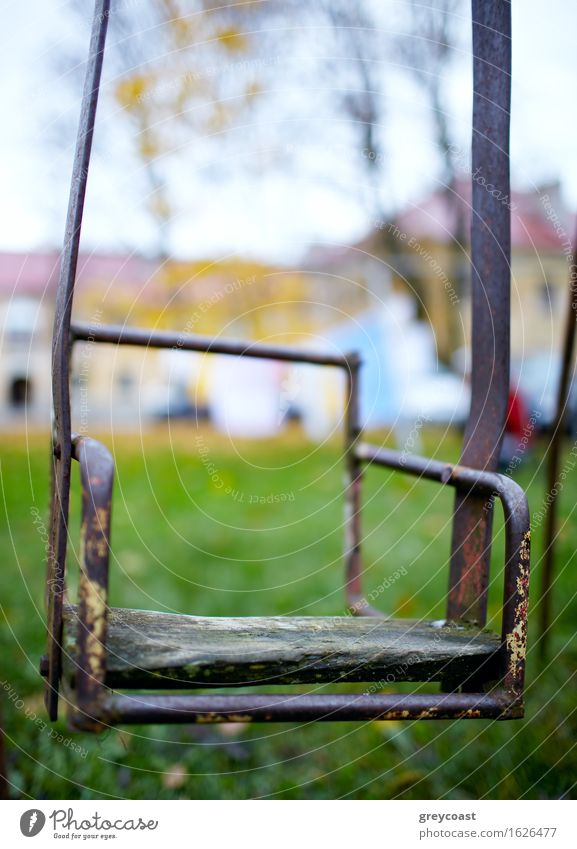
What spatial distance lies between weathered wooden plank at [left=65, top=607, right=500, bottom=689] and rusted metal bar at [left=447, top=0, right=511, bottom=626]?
15 cm

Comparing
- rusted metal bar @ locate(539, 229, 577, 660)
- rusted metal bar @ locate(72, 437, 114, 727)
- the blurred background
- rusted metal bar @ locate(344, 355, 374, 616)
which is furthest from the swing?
rusted metal bar @ locate(539, 229, 577, 660)

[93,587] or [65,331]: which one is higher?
[65,331]

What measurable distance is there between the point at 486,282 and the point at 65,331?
696 mm

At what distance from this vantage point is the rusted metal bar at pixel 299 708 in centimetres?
80

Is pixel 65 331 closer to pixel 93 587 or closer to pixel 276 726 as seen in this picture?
pixel 93 587

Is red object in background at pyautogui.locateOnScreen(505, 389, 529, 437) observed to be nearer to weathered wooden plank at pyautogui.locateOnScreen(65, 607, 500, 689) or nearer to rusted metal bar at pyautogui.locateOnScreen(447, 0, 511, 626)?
rusted metal bar at pyautogui.locateOnScreen(447, 0, 511, 626)

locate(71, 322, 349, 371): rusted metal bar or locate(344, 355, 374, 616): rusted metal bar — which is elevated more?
locate(71, 322, 349, 371): rusted metal bar

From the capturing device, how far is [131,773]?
175 centimetres

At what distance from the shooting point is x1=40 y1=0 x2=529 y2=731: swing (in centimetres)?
82

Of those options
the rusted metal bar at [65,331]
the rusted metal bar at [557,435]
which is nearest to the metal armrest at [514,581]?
the rusted metal bar at [65,331]

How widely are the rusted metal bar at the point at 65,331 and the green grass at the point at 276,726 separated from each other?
226 mm

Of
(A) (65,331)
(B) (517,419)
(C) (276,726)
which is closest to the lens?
(A) (65,331)

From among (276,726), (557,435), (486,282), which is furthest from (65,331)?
(276,726)

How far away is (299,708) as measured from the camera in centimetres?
86
